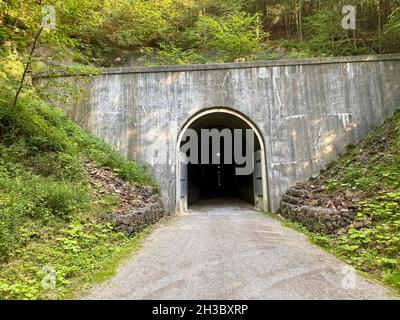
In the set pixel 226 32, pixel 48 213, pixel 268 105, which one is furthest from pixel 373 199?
pixel 226 32

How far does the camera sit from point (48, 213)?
5.03m

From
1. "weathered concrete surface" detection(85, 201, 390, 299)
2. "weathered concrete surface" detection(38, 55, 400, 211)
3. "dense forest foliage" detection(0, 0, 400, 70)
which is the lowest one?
"weathered concrete surface" detection(85, 201, 390, 299)

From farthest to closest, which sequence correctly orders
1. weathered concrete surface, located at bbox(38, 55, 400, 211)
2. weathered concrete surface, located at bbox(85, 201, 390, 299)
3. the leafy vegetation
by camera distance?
1. weathered concrete surface, located at bbox(38, 55, 400, 211)
2. the leafy vegetation
3. weathered concrete surface, located at bbox(85, 201, 390, 299)

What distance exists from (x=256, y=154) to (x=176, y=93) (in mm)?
3830

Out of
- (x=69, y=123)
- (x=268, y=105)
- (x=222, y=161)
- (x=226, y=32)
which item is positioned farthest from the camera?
(x=222, y=161)

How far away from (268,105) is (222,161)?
13.2 meters

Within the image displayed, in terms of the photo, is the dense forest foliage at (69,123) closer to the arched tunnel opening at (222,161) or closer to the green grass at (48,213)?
the green grass at (48,213)

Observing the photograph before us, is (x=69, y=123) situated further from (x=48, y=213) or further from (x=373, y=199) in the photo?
(x=373, y=199)

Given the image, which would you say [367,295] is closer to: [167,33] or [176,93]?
[176,93]

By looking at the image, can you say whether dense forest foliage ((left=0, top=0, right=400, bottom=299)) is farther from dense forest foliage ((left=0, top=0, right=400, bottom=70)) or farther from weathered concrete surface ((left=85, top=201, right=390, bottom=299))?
weathered concrete surface ((left=85, top=201, right=390, bottom=299))

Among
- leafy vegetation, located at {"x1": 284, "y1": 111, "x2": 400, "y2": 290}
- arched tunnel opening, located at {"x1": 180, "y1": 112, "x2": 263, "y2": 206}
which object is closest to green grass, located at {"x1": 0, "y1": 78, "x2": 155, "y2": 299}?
leafy vegetation, located at {"x1": 284, "y1": 111, "x2": 400, "y2": 290}

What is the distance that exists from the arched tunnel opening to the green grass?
458 centimetres

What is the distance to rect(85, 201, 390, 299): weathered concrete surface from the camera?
11.2ft
